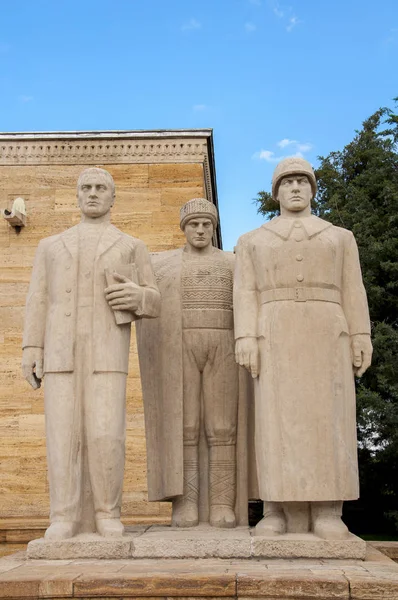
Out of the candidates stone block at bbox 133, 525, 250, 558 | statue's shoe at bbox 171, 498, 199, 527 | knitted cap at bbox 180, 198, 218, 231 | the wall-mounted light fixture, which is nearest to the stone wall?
the wall-mounted light fixture

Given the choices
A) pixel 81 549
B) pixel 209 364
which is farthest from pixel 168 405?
pixel 81 549

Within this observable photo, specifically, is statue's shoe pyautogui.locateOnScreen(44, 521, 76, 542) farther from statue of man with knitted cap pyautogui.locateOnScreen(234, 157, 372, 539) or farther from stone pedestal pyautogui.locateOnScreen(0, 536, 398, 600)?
statue of man with knitted cap pyautogui.locateOnScreen(234, 157, 372, 539)

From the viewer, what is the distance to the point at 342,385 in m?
5.78

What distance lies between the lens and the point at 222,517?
6.14m

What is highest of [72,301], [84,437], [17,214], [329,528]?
[17,214]

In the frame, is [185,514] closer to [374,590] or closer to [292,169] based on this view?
[374,590]

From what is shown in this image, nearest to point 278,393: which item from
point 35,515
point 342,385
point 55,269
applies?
point 342,385

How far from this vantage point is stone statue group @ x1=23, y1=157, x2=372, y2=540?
567 cm

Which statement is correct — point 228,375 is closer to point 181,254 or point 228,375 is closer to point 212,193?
point 181,254

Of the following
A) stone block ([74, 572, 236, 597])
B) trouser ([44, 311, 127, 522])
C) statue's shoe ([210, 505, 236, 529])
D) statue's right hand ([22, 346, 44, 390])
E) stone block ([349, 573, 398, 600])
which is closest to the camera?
stone block ([349, 573, 398, 600])

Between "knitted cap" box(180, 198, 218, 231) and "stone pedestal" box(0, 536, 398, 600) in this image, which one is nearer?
"stone pedestal" box(0, 536, 398, 600)

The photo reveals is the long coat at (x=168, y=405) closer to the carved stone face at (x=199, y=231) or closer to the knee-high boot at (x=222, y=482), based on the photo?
the knee-high boot at (x=222, y=482)

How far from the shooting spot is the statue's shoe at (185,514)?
616 cm

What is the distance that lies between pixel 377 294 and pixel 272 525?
994cm
